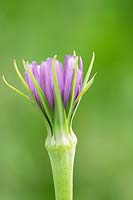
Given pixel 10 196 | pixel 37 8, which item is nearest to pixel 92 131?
pixel 10 196

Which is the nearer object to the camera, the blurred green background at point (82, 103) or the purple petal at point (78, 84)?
the purple petal at point (78, 84)

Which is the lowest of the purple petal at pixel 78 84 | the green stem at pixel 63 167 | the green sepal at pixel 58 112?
the green stem at pixel 63 167

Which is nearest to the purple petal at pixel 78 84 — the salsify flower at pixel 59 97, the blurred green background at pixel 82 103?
the salsify flower at pixel 59 97

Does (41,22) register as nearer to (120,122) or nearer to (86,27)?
(86,27)

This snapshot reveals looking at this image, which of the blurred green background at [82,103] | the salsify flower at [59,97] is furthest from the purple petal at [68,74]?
the blurred green background at [82,103]

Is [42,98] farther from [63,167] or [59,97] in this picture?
[63,167]

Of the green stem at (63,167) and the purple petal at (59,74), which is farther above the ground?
the purple petal at (59,74)

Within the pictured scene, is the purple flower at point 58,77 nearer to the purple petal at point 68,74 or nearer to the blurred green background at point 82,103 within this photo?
the purple petal at point 68,74
